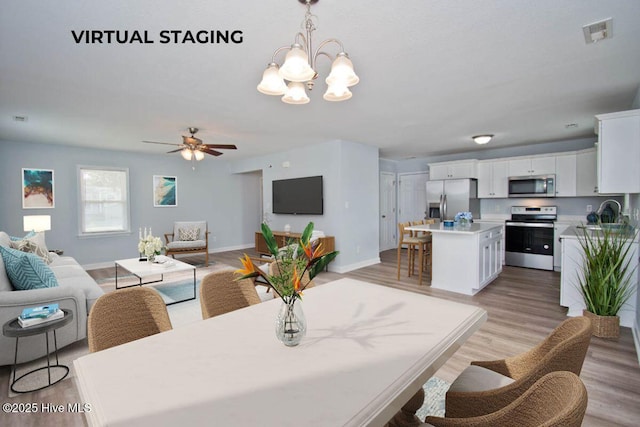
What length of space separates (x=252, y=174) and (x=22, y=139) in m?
4.85

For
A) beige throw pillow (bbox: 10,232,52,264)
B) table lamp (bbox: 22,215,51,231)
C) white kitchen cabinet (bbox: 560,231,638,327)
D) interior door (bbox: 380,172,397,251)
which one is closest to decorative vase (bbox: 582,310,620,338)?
white kitchen cabinet (bbox: 560,231,638,327)

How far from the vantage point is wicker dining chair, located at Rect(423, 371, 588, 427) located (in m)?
0.69

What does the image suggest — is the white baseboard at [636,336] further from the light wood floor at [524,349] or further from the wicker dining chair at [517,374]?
the wicker dining chair at [517,374]

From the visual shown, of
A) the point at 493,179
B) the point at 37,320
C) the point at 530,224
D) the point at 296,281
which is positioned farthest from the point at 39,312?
the point at 493,179

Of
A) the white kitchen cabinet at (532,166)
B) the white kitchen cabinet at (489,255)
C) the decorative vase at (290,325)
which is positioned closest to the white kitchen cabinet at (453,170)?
the white kitchen cabinet at (532,166)

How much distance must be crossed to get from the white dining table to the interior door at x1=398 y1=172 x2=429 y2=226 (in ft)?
22.2

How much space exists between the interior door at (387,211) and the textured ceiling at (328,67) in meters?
3.20

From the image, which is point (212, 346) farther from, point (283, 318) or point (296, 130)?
point (296, 130)

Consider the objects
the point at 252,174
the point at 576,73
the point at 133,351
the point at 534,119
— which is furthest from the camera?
the point at 252,174

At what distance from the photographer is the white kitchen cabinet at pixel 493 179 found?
6391mm

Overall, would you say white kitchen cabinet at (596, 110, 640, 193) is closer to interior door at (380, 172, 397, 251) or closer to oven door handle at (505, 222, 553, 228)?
oven door handle at (505, 222, 553, 228)

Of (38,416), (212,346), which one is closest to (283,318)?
(212,346)

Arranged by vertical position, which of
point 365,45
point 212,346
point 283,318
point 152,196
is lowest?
point 212,346

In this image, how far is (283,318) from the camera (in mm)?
1240
